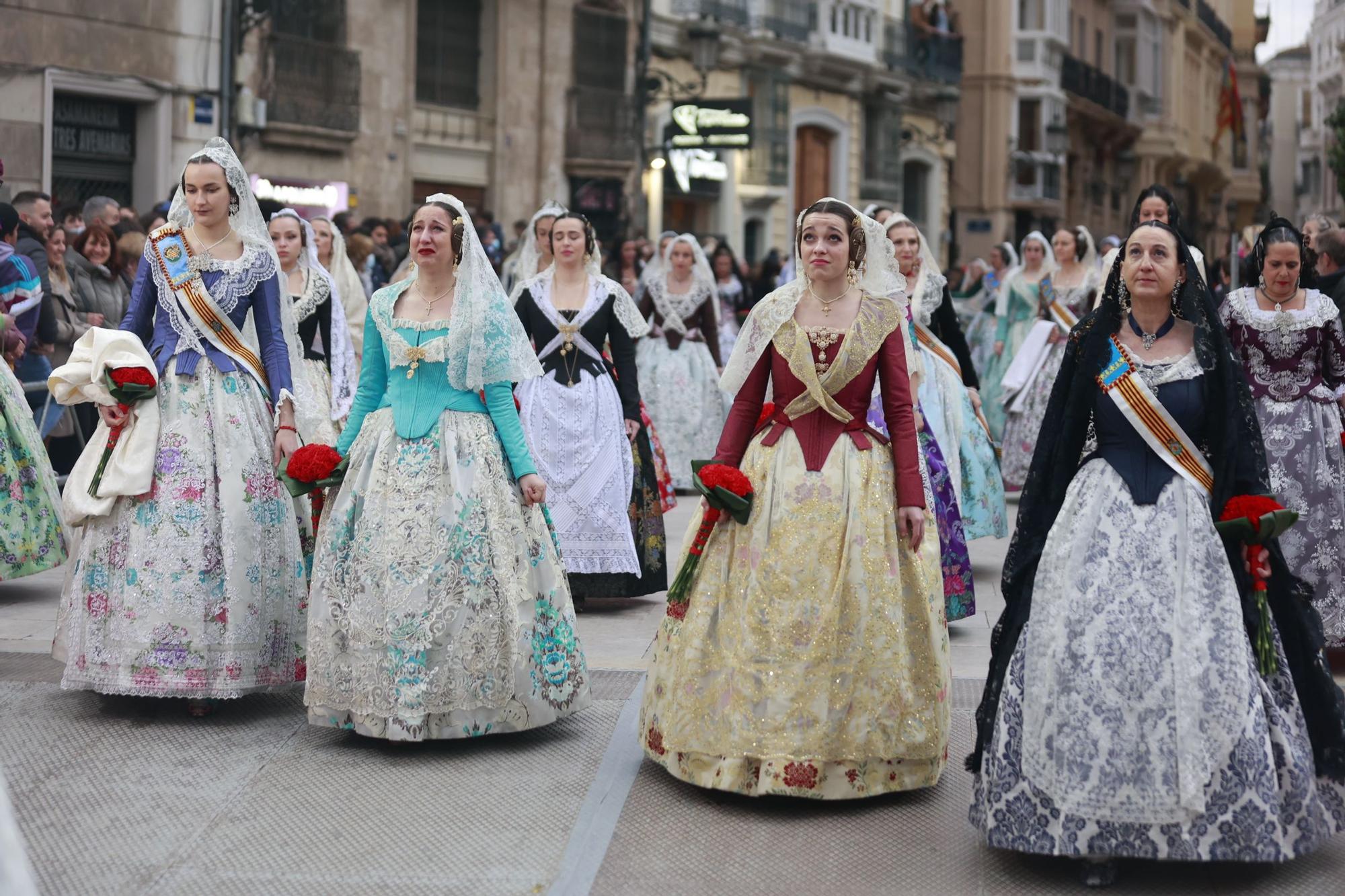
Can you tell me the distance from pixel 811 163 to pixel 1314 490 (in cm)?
2652

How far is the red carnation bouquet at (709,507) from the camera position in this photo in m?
5.36

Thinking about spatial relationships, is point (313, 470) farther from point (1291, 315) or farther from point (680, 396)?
point (680, 396)

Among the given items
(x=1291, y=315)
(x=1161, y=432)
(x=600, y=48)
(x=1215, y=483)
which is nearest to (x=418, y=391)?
(x=1161, y=432)

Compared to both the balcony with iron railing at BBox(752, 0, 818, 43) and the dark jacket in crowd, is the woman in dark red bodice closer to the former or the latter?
the dark jacket in crowd

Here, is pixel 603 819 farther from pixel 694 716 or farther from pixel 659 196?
pixel 659 196

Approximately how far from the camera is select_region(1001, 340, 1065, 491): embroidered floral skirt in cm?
1271

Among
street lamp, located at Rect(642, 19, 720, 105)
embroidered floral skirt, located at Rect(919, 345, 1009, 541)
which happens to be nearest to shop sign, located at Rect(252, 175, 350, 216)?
street lamp, located at Rect(642, 19, 720, 105)

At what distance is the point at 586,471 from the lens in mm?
8508

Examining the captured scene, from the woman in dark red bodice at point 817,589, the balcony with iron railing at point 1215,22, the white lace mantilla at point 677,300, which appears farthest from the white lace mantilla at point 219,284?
the balcony with iron railing at point 1215,22

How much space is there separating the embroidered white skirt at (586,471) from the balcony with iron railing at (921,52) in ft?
93.2

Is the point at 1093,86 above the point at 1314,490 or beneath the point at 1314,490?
above

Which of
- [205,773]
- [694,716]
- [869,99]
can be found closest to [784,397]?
[694,716]

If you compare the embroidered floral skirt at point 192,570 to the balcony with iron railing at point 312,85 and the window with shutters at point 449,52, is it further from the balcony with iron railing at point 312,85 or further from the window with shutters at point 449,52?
the window with shutters at point 449,52

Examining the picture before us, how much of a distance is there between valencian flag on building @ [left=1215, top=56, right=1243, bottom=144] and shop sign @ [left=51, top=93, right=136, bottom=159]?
1929 inches
